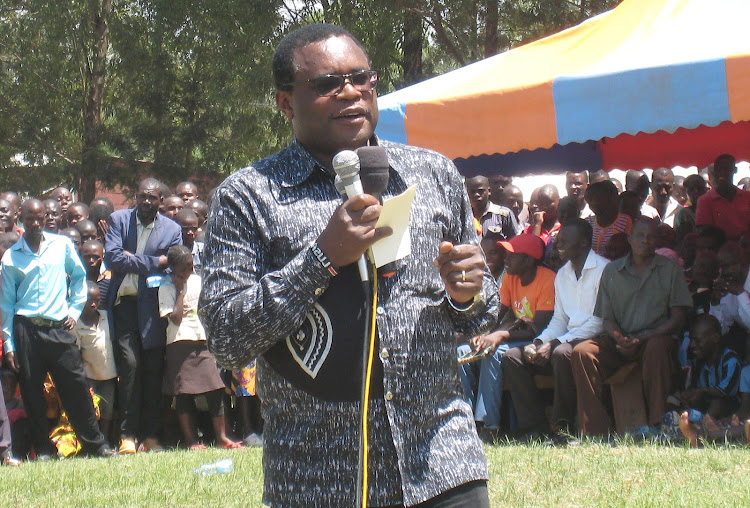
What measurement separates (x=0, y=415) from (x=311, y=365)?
6624 millimetres

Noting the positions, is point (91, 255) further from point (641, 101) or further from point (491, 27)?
point (491, 27)

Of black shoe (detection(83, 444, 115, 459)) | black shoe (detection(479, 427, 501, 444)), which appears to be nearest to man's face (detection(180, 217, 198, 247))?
black shoe (detection(83, 444, 115, 459))

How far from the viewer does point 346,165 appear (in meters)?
2.12

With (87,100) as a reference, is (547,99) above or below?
below

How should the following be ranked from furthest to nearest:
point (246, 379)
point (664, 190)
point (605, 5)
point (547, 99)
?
point (605, 5) → point (664, 190) → point (246, 379) → point (547, 99)

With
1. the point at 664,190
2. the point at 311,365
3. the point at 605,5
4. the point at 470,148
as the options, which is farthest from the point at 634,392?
the point at 605,5

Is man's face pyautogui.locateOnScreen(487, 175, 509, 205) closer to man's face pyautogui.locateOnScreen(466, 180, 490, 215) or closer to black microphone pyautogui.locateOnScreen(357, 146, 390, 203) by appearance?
man's face pyautogui.locateOnScreen(466, 180, 490, 215)

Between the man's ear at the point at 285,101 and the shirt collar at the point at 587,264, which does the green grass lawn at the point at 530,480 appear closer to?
the shirt collar at the point at 587,264

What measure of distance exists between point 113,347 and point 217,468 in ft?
7.70

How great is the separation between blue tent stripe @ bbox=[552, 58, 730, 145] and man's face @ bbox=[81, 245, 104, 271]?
15.2 feet

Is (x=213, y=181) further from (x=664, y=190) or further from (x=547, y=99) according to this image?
(x=547, y=99)

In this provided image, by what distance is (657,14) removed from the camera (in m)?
7.05

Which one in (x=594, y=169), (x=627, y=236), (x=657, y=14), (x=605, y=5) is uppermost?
(x=605, y=5)

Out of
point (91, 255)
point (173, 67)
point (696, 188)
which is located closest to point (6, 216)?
point (91, 255)
